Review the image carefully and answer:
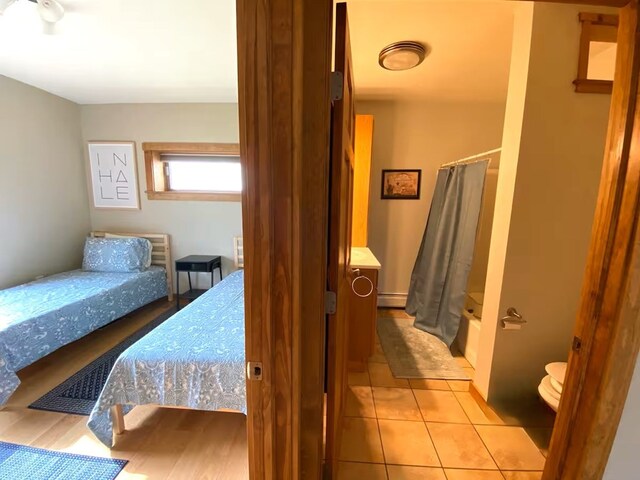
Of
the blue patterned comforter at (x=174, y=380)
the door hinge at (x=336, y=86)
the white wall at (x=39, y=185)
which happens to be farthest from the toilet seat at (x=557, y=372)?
the white wall at (x=39, y=185)

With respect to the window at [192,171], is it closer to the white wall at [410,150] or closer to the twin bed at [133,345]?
the twin bed at [133,345]

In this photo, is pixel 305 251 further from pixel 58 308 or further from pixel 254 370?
pixel 58 308

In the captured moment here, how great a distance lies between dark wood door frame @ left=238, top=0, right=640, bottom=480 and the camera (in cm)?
65

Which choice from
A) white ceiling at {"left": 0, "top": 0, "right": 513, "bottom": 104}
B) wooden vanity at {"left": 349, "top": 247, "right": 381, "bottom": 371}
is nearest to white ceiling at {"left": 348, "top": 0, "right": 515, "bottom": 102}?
white ceiling at {"left": 0, "top": 0, "right": 513, "bottom": 104}

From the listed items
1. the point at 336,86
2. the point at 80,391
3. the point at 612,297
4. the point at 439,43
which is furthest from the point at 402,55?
the point at 80,391

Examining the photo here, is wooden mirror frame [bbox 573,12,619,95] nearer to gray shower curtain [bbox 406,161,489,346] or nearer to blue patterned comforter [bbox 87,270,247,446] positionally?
gray shower curtain [bbox 406,161,489,346]

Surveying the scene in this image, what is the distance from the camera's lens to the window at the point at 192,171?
3402 millimetres

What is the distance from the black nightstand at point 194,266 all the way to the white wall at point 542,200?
290cm

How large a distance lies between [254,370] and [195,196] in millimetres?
3208

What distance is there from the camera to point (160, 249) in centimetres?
358

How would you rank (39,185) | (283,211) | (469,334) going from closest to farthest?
(283,211), (469,334), (39,185)

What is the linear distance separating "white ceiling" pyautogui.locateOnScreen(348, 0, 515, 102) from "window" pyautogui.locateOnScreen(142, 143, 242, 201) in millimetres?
1827

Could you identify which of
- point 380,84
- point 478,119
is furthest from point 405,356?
point 478,119

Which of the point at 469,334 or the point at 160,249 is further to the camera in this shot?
the point at 160,249
